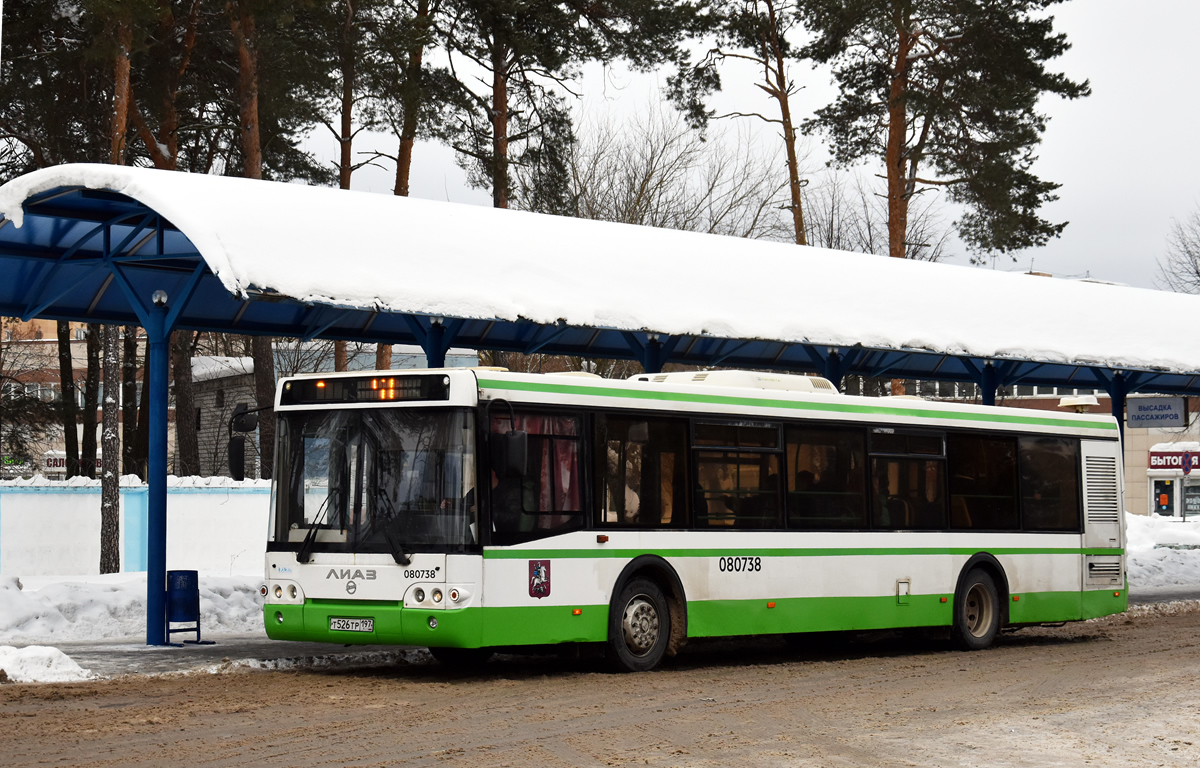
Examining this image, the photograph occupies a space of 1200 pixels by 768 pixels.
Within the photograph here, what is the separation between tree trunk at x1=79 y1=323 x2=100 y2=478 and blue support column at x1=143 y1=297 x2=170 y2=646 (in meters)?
23.3

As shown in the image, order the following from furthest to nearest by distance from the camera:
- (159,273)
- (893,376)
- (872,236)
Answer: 1. (872,236)
2. (893,376)
3. (159,273)

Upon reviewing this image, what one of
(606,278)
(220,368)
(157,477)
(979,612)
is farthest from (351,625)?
(220,368)

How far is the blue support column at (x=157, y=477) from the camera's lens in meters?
16.5

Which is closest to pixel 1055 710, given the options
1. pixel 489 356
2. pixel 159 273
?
pixel 159 273

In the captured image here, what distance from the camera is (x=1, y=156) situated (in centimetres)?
3381

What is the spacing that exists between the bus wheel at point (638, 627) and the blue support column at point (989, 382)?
13.5m

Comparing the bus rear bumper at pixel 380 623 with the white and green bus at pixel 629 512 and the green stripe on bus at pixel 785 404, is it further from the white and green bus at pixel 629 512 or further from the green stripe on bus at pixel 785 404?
the green stripe on bus at pixel 785 404

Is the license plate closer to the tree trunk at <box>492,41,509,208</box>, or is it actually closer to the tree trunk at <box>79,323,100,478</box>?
the tree trunk at <box>492,41,509,208</box>

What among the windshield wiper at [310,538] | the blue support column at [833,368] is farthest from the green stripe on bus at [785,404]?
the blue support column at [833,368]

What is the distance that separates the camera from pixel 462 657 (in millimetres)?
14805

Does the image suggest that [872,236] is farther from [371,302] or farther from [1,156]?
[371,302]

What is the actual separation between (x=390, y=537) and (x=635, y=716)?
122 inches

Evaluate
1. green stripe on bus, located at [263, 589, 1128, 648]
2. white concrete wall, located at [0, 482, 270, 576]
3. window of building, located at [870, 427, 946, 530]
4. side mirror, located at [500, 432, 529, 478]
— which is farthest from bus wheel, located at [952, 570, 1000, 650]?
white concrete wall, located at [0, 482, 270, 576]

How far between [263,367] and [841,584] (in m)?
19.6
